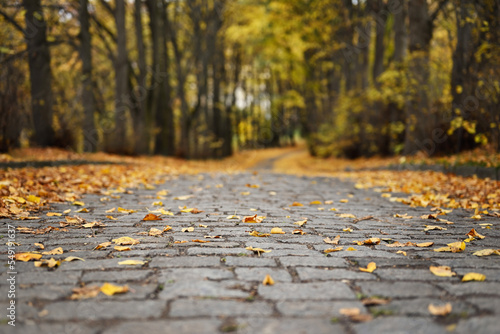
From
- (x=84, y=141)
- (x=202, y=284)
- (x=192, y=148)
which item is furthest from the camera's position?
(x=192, y=148)

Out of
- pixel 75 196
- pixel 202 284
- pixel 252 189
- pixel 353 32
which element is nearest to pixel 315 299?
pixel 202 284

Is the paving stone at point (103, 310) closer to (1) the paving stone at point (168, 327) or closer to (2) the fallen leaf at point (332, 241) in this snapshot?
(1) the paving stone at point (168, 327)

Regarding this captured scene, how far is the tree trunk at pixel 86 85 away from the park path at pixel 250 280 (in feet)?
35.2

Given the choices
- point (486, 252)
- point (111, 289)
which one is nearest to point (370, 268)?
point (486, 252)

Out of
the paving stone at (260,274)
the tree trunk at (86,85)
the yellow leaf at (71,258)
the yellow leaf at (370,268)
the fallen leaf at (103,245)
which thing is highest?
the tree trunk at (86,85)

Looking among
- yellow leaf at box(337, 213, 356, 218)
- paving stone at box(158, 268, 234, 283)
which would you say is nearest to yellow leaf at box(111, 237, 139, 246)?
paving stone at box(158, 268, 234, 283)

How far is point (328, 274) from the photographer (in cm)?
286

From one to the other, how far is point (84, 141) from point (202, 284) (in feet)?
43.8

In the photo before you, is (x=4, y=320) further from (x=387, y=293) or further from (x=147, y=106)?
(x=147, y=106)

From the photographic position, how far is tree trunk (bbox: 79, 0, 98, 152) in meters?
14.9

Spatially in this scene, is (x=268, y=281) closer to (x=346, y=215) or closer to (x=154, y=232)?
(x=154, y=232)

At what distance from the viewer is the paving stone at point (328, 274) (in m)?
2.78

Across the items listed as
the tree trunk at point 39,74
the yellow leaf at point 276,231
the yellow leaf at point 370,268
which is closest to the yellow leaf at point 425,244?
the yellow leaf at point 370,268

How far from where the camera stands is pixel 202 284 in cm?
259
